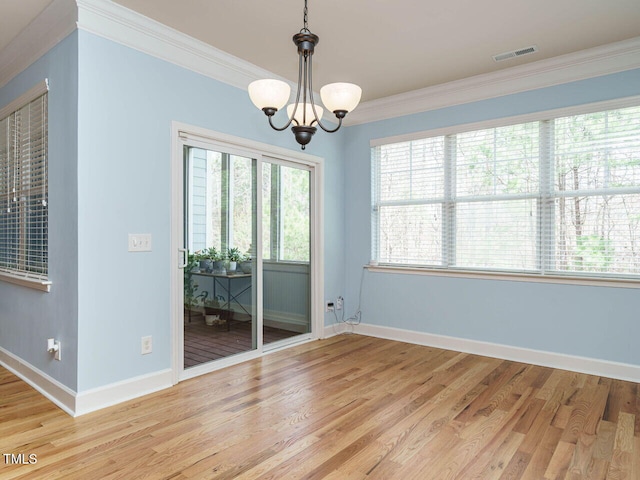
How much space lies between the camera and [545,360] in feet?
12.1

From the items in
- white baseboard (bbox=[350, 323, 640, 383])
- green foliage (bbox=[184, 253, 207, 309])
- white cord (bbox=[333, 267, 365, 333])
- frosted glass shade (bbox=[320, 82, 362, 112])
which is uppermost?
frosted glass shade (bbox=[320, 82, 362, 112])

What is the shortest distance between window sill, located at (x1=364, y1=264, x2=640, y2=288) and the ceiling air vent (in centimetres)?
189

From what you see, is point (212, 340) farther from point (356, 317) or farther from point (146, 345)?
point (356, 317)

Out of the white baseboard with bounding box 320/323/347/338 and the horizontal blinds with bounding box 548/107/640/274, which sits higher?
the horizontal blinds with bounding box 548/107/640/274

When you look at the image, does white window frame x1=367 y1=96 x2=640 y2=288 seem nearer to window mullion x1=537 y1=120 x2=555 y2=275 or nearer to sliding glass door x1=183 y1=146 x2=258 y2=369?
window mullion x1=537 y1=120 x2=555 y2=275

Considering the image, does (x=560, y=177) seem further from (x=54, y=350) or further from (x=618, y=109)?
(x=54, y=350)

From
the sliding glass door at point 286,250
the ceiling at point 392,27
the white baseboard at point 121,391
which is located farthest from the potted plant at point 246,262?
the ceiling at point 392,27

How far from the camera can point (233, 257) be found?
3752 millimetres

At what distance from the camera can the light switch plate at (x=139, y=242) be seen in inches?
115

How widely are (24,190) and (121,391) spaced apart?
1773 mm

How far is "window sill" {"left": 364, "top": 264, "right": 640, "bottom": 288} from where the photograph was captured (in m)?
3.38

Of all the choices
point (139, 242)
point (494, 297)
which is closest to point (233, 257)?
point (139, 242)

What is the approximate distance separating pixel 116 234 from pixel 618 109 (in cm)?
399

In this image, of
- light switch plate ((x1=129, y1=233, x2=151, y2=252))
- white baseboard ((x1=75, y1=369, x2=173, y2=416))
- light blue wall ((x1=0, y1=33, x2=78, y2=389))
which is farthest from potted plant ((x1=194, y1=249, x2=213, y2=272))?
light blue wall ((x1=0, y1=33, x2=78, y2=389))
